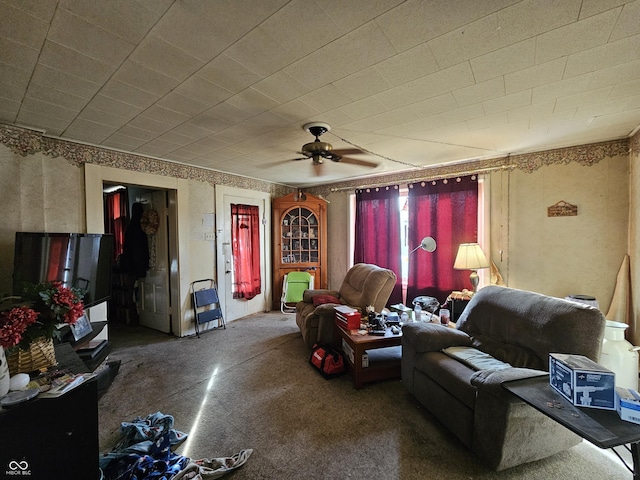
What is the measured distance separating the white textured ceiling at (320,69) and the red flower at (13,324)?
1.36 meters

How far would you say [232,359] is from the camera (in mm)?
3035

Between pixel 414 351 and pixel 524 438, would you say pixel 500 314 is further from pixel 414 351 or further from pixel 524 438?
pixel 524 438

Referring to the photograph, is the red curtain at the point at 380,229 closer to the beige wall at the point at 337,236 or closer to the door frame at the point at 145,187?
the beige wall at the point at 337,236

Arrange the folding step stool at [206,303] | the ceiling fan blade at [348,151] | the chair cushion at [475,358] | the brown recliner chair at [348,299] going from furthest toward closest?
the folding step stool at [206,303] < the ceiling fan blade at [348,151] < the brown recliner chair at [348,299] < the chair cushion at [475,358]

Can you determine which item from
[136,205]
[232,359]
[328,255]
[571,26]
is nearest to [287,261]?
[328,255]

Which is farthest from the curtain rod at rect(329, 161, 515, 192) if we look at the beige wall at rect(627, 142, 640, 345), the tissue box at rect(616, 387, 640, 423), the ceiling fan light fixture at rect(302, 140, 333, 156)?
the tissue box at rect(616, 387, 640, 423)

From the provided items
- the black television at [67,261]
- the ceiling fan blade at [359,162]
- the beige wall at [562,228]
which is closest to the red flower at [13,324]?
the black television at [67,261]

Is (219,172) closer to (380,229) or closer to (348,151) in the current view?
(348,151)

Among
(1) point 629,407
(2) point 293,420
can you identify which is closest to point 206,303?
(2) point 293,420

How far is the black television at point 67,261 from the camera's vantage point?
2227 mm

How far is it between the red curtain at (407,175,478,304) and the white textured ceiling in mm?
1077

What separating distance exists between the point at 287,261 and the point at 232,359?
87.4 inches

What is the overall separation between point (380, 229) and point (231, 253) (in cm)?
246

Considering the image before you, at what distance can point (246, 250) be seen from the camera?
15.1ft
